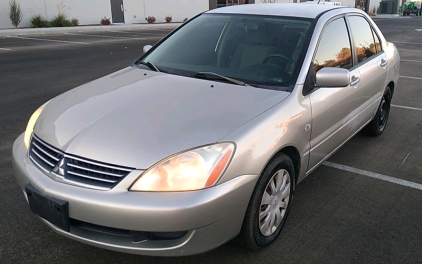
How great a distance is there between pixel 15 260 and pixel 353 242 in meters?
2.39

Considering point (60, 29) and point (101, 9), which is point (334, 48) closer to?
point (60, 29)

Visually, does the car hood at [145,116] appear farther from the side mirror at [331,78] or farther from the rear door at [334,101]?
the rear door at [334,101]

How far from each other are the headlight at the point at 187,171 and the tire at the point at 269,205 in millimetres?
385

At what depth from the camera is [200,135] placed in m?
2.53

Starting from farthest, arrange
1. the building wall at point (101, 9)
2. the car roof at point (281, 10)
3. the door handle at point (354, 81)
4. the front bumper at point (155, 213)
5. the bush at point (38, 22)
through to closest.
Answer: the building wall at point (101, 9)
the bush at point (38, 22)
the door handle at point (354, 81)
the car roof at point (281, 10)
the front bumper at point (155, 213)

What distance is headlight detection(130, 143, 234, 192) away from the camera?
2.32 meters

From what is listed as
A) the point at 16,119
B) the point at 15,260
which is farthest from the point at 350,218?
the point at 16,119

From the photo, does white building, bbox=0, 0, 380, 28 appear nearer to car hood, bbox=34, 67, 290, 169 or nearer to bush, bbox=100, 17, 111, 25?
bush, bbox=100, 17, 111, 25

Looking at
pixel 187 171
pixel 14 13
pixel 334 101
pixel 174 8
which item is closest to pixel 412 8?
pixel 174 8

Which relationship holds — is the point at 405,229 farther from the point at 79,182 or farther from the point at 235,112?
the point at 79,182

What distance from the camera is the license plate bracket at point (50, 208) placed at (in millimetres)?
2352

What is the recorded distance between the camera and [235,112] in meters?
2.79

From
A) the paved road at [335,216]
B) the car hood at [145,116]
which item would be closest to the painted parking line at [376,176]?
the paved road at [335,216]

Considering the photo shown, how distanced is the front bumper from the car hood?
0.21m
